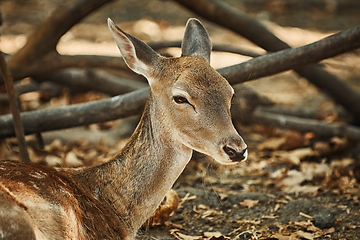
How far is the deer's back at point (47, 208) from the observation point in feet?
8.55

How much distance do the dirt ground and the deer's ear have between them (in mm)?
921

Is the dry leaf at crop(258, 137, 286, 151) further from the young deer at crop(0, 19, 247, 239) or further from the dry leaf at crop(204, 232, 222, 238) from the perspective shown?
the young deer at crop(0, 19, 247, 239)

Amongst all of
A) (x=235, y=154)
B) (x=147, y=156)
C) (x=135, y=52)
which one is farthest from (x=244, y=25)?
(x=235, y=154)

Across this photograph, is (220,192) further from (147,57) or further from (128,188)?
(147,57)

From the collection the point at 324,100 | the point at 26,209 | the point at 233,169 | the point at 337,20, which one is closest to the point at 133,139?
the point at 26,209

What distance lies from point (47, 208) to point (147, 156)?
2.80 feet

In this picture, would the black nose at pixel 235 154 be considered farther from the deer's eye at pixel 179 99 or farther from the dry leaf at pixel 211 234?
the dry leaf at pixel 211 234

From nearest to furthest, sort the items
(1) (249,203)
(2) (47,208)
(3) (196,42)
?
(2) (47,208) < (3) (196,42) < (1) (249,203)

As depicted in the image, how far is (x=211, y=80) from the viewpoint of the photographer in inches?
131

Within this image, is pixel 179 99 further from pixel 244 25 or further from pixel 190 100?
pixel 244 25

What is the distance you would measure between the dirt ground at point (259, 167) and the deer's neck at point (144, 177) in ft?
1.38

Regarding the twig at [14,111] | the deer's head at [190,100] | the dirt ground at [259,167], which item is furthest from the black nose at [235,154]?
the twig at [14,111]

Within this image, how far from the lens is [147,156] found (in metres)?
3.45

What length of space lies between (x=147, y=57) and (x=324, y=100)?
4830 millimetres
